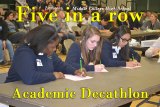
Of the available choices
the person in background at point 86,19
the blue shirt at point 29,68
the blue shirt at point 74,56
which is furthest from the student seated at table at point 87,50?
the person in background at point 86,19

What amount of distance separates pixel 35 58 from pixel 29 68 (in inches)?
6.3

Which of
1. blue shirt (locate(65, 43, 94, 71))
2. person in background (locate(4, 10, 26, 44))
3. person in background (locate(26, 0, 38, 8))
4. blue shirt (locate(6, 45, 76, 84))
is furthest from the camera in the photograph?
person in background (locate(26, 0, 38, 8))

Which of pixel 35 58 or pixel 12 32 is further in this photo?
pixel 12 32

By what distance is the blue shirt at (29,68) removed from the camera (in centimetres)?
250

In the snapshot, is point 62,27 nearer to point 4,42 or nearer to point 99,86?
point 4,42

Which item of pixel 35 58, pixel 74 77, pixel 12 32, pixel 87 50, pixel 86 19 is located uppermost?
pixel 35 58

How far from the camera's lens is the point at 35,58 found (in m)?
2.66

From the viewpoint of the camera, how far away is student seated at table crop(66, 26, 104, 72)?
132 inches

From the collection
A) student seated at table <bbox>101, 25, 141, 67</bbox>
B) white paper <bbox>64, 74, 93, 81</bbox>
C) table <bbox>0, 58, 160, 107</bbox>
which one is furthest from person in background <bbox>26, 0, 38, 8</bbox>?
white paper <bbox>64, 74, 93, 81</bbox>

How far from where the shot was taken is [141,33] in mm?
8383

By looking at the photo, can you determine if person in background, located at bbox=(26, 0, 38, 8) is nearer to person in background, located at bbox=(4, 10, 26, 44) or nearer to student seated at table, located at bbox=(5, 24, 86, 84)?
person in background, located at bbox=(4, 10, 26, 44)

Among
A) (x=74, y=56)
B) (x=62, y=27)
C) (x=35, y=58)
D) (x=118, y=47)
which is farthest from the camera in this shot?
(x=62, y=27)

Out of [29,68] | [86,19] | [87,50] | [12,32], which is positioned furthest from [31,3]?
[29,68]

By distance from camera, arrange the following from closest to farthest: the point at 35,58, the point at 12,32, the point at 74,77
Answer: the point at 35,58 → the point at 74,77 → the point at 12,32
